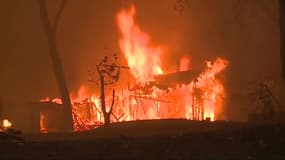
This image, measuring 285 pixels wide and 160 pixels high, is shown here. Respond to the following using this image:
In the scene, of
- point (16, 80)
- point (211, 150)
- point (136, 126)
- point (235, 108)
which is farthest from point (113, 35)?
point (211, 150)

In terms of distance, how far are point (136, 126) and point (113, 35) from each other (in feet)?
68.1

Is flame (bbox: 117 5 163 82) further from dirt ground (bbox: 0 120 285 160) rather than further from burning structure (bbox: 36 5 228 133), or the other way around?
dirt ground (bbox: 0 120 285 160)

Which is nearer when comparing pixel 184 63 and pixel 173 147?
pixel 173 147

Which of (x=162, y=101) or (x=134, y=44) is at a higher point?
(x=134, y=44)

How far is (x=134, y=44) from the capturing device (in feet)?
137

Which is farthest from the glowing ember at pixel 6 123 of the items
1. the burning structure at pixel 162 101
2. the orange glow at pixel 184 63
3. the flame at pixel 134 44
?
the orange glow at pixel 184 63

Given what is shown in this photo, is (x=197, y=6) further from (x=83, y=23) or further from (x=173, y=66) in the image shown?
(x=83, y=23)

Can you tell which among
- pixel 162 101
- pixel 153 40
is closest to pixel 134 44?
pixel 153 40

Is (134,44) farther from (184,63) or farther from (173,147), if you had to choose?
(173,147)

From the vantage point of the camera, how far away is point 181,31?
39500 mm

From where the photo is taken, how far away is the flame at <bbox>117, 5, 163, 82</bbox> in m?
41.0

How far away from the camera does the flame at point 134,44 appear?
41031 millimetres

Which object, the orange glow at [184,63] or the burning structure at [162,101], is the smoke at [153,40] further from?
the burning structure at [162,101]

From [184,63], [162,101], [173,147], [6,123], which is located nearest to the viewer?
[173,147]
